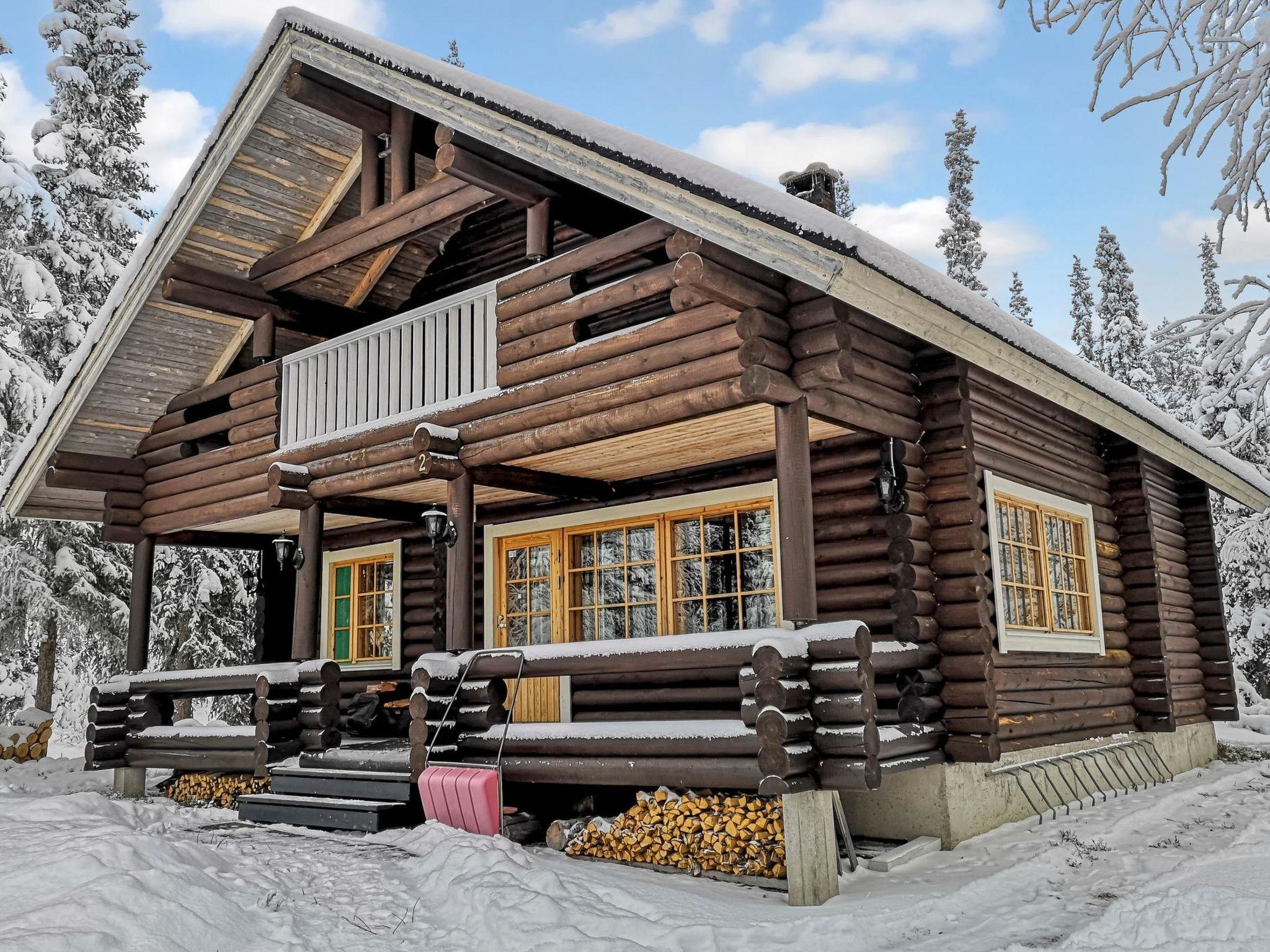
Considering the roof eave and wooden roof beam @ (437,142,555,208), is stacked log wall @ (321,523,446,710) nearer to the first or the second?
the roof eave

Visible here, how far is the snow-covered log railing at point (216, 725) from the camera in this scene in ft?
33.3

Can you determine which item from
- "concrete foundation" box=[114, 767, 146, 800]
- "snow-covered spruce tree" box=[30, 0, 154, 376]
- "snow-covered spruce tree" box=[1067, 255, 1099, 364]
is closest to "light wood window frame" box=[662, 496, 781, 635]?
"concrete foundation" box=[114, 767, 146, 800]

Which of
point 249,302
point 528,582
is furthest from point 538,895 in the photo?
point 249,302

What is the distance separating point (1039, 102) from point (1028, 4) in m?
4.12

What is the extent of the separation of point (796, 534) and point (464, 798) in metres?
3.28

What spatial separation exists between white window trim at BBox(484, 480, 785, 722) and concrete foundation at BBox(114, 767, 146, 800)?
4.31 meters

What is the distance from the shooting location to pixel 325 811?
879cm

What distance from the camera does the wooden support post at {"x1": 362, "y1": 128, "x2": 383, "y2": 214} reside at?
10789mm

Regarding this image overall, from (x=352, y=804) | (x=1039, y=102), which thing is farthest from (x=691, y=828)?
(x=1039, y=102)

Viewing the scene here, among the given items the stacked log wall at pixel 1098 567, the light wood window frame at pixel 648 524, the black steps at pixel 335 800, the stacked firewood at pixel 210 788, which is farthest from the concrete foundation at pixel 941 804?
the stacked firewood at pixel 210 788

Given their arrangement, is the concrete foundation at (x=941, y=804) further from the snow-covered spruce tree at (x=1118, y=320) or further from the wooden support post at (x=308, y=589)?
the snow-covered spruce tree at (x=1118, y=320)

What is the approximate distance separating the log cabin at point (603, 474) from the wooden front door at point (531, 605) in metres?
0.05

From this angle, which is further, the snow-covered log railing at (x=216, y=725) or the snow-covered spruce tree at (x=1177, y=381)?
the snow-covered spruce tree at (x=1177, y=381)

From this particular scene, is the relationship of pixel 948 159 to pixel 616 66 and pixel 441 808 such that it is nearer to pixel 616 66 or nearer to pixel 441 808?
pixel 441 808
